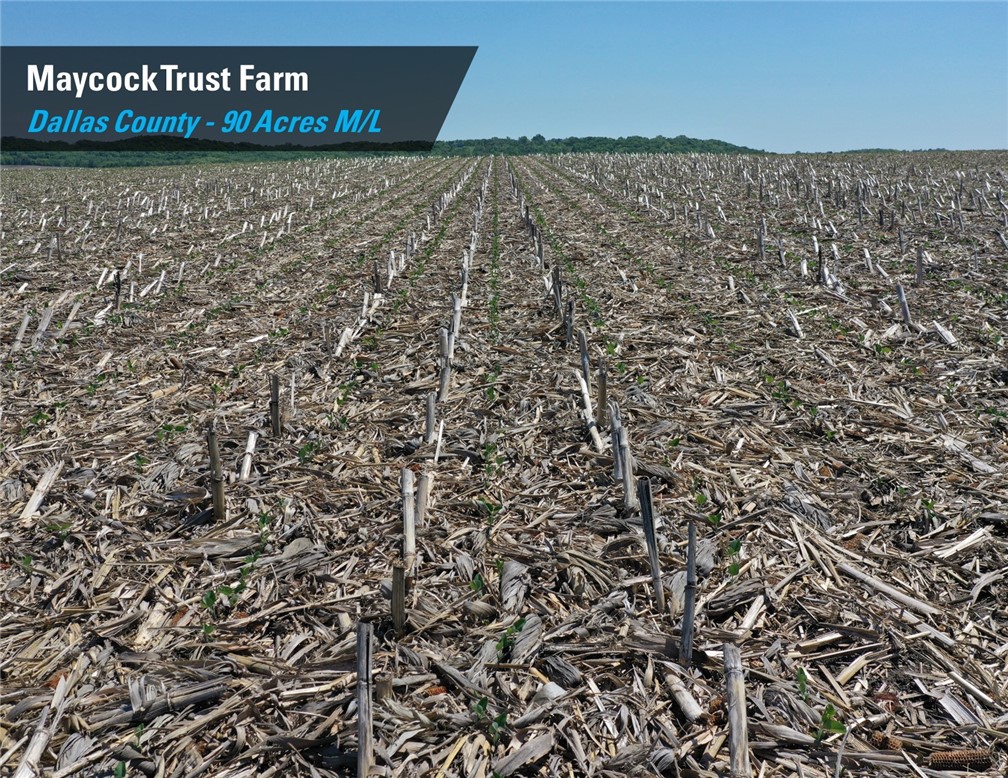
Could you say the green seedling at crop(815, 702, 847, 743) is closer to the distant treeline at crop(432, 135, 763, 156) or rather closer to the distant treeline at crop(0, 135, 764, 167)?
the distant treeline at crop(0, 135, 764, 167)

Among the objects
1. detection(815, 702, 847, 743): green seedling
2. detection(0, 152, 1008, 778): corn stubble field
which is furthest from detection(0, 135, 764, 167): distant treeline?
detection(815, 702, 847, 743): green seedling

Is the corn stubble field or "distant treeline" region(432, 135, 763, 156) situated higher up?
"distant treeline" region(432, 135, 763, 156)

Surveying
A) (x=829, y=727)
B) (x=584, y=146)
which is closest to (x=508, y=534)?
(x=829, y=727)

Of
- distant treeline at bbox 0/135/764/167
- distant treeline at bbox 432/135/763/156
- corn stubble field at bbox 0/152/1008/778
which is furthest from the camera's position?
distant treeline at bbox 432/135/763/156

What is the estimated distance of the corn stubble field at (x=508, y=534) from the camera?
358 centimetres

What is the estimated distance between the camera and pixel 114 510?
5.55 metres

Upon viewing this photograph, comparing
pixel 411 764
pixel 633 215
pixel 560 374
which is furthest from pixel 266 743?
pixel 633 215

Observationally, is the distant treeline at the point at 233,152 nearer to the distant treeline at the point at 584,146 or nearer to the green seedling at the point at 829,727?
the distant treeline at the point at 584,146

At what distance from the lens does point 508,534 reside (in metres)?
5.29

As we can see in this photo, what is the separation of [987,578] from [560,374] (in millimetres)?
4631

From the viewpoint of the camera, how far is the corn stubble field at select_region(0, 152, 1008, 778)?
3.58 m

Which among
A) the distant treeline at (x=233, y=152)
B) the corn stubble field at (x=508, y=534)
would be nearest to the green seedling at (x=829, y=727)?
the corn stubble field at (x=508, y=534)

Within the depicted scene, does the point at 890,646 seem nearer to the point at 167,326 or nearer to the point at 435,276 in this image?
the point at 167,326

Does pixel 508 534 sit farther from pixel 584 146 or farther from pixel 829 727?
pixel 584 146
